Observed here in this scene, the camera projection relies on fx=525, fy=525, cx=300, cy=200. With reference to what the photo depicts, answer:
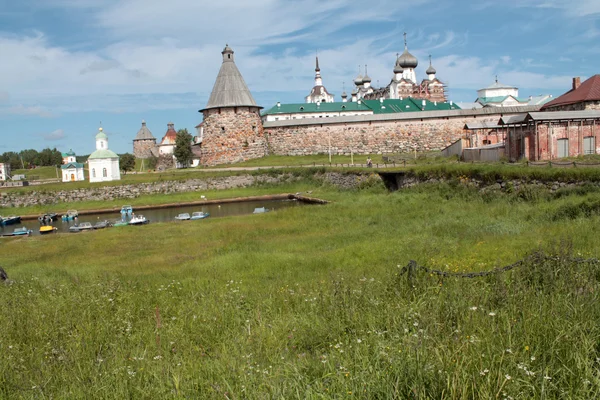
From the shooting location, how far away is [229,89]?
42.1 meters

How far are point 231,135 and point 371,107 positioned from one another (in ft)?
67.8

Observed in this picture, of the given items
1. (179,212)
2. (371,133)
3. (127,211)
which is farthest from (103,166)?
(371,133)

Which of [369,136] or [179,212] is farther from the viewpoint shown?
[369,136]

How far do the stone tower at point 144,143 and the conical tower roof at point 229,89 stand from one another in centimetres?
3726

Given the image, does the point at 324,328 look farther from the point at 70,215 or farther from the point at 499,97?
the point at 499,97

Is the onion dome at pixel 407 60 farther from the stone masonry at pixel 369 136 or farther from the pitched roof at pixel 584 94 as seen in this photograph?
the pitched roof at pixel 584 94

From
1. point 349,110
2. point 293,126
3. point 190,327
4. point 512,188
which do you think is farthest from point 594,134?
point 349,110

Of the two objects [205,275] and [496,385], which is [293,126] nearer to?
[205,275]

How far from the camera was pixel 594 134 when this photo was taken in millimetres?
21672

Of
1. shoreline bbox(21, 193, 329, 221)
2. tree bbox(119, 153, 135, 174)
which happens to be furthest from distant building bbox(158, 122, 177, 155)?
shoreline bbox(21, 193, 329, 221)

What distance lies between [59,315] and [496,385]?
5086mm

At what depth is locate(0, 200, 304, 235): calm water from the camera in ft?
91.0

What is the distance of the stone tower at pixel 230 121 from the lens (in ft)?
137

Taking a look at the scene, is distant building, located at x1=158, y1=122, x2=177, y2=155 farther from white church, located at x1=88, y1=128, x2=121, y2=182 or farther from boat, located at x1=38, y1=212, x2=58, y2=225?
boat, located at x1=38, y1=212, x2=58, y2=225
